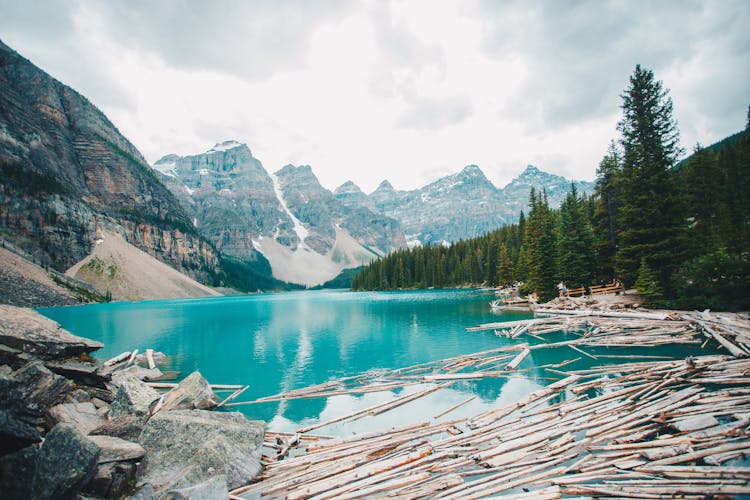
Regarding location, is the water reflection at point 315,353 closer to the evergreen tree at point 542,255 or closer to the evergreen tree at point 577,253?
the evergreen tree at point 542,255

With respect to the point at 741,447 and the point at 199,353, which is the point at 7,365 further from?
the point at 199,353

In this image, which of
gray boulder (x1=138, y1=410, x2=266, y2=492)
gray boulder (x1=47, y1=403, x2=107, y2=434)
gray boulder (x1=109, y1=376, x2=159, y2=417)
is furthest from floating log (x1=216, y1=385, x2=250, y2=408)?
gray boulder (x1=138, y1=410, x2=266, y2=492)

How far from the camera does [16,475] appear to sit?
540 cm

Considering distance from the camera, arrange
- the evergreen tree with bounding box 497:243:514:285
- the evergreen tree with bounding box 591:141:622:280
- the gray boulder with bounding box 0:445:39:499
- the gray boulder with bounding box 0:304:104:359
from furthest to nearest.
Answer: the evergreen tree with bounding box 497:243:514:285 → the evergreen tree with bounding box 591:141:622:280 → the gray boulder with bounding box 0:304:104:359 → the gray boulder with bounding box 0:445:39:499

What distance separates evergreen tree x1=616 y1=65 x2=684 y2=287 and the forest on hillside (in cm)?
8

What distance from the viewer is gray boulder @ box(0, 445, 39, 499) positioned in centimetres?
534

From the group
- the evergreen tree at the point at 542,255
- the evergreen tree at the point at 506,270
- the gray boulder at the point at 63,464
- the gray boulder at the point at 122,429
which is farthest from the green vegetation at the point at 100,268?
the gray boulder at the point at 63,464

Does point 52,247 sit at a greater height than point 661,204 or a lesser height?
greater

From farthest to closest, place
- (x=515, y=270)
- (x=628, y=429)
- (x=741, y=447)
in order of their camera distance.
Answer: (x=515, y=270)
(x=628, y=429)
(x=741, y=447)

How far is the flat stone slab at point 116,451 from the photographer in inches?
274

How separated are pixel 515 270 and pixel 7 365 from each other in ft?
270

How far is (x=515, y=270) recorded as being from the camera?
263 feet

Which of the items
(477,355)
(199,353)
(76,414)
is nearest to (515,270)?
(477,355)

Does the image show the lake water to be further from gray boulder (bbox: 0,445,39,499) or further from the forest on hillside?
the forest on hillside
